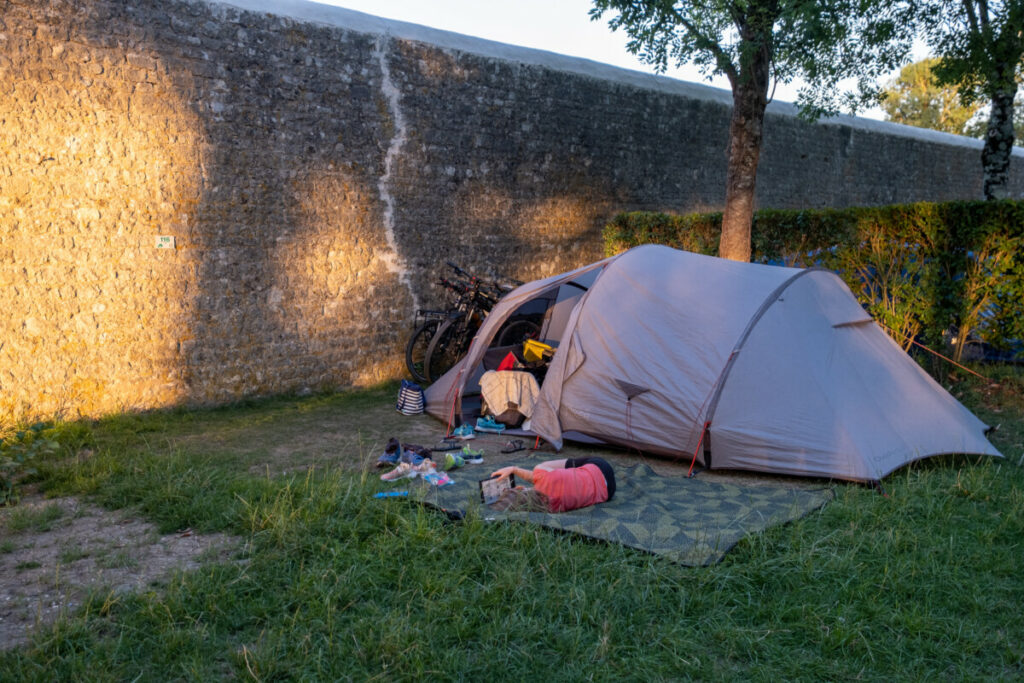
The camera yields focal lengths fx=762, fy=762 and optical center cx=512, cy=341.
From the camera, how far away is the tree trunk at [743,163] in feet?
21.6

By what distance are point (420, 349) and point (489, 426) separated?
1.98 metres

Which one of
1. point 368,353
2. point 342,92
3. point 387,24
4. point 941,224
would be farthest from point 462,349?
point 941,224

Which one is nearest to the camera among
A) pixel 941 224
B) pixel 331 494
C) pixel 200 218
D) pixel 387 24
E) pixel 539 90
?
pixel 331 494

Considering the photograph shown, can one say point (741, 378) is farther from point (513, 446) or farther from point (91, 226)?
point (91, 226)

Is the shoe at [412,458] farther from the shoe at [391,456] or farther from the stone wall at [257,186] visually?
the stone wall at [257,186]

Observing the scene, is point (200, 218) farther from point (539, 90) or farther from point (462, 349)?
point (539, 90)

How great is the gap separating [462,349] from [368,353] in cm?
85

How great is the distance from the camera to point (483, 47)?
728 cm

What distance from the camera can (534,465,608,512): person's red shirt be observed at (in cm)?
352

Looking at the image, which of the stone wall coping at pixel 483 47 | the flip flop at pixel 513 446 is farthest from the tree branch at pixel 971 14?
the flip flop at pixel 513 446

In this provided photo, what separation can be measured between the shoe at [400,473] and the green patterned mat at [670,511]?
10 cm

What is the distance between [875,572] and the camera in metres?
2.87

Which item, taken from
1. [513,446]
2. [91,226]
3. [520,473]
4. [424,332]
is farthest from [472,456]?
[91,226]

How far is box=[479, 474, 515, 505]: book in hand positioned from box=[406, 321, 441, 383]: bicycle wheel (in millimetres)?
3095
